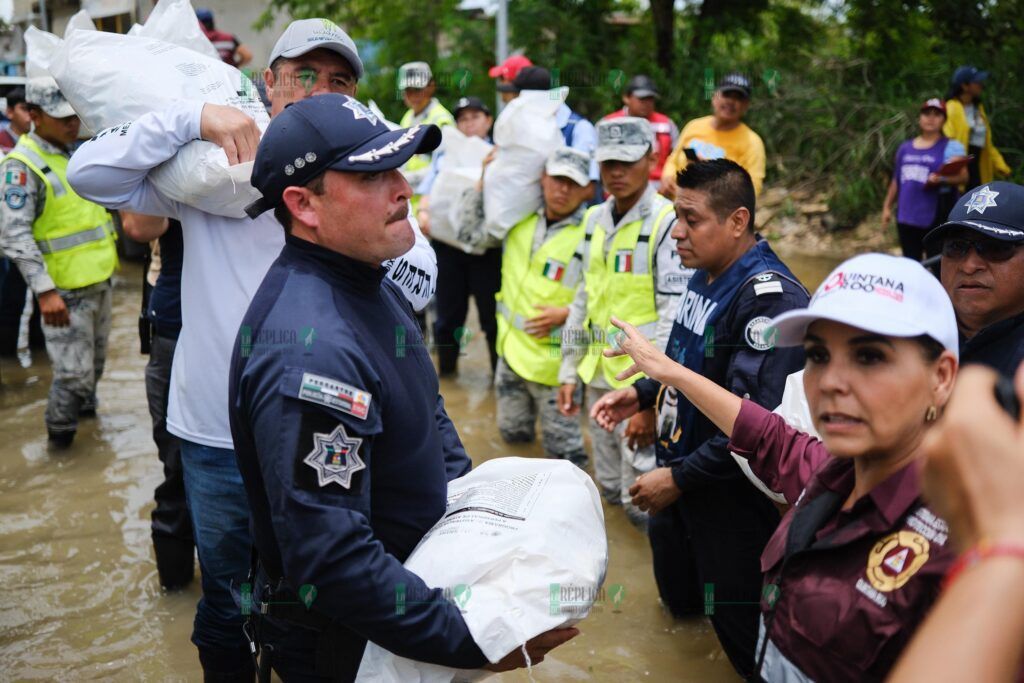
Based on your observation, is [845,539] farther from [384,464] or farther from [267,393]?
[267,393]

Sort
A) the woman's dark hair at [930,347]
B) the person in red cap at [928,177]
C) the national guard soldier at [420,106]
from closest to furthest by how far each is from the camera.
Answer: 1. the woman's dark hair at [930,347]
2. the national guard soldier at [420,106]
3. the person in red cap at [928,177]

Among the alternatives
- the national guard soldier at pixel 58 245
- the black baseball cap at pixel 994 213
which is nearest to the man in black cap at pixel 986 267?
the black baseball cap at pixel 994 213

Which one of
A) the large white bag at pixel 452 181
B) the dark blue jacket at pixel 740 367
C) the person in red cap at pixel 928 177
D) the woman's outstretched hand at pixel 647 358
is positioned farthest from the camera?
the person in red cap at pixel 928 177

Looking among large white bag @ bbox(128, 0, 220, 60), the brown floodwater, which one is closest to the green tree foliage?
the brown floodwater

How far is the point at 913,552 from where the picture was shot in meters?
1.53

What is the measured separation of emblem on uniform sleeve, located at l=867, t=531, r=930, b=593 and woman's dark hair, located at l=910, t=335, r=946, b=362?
32 cm

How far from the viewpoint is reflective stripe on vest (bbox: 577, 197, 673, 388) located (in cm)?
450

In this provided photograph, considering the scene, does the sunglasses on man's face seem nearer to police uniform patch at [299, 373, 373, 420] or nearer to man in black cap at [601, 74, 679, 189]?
police uniform patch at [299, 373, 373, 420]

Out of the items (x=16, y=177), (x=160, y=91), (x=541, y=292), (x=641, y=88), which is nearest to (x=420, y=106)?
(x=641, y=88)

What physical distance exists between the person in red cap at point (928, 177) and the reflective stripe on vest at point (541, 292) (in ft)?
14.7

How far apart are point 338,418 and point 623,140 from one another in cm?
318

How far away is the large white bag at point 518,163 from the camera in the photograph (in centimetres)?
568

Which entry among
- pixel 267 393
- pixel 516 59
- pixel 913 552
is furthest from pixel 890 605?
pixel 516 59

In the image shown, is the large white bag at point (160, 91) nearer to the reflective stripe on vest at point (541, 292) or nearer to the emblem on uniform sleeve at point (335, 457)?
the emblem on uniform sleeve at point (335, 457)
